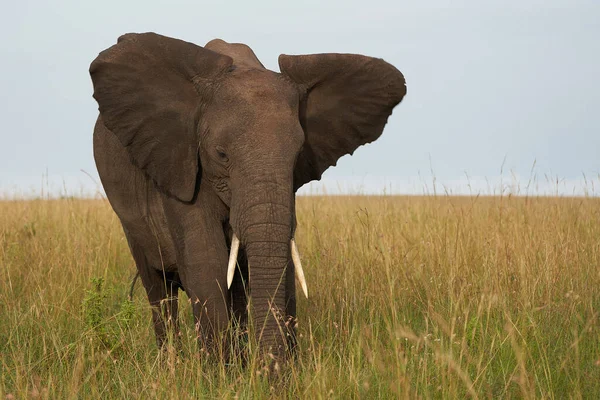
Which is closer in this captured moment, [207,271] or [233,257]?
[233,257]

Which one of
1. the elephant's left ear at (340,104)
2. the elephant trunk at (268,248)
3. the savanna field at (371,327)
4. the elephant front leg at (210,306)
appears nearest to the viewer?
the savanna field at (371,327)

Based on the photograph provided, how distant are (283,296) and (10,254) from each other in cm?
553

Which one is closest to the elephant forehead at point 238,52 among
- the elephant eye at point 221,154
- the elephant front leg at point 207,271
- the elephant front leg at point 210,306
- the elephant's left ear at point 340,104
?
the elephant's left ear at point 340,104

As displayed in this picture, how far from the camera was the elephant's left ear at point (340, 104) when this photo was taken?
5.32m

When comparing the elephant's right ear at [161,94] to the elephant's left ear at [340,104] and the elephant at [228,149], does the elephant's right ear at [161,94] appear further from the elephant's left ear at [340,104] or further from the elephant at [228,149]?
the elephant's left ear at [340,104]

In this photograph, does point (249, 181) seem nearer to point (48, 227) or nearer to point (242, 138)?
point (242, 138)

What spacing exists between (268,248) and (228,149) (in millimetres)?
652

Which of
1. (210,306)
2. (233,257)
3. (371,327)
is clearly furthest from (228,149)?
(371,327)

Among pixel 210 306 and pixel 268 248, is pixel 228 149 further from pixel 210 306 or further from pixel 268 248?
pixel 210 306

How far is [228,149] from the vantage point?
4715 millimetres

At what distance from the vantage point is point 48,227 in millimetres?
11672

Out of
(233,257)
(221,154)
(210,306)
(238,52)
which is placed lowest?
(210,306)

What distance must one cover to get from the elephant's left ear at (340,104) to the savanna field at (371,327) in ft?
2.95

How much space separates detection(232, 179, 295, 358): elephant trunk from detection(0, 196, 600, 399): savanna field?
24 cm
